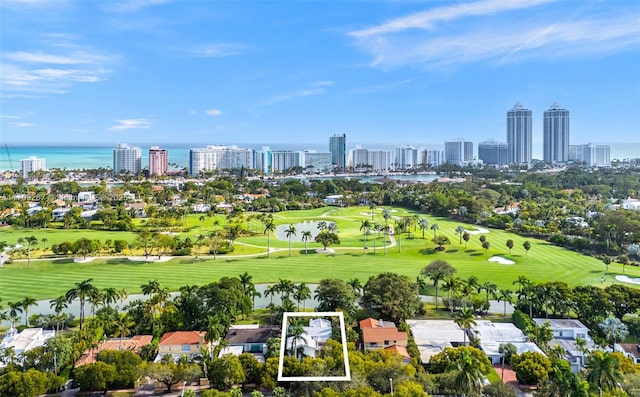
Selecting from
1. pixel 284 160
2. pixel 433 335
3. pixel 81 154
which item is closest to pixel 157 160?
pixel 284 160

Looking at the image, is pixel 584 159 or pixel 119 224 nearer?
pixel 119 224

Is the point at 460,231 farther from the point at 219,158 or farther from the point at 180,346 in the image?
the point at 219,158

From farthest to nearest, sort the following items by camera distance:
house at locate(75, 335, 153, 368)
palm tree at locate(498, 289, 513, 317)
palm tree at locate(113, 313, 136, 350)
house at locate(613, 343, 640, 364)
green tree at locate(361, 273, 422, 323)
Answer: palm tree at locate(498, 289, 513, 317)
green tree at locate(361, 273, 422, 323)
palm tree at locate(113, 313, 136, 350)
house at locate(613, 343, 640, 364)
house at locate(75, 335, 153, 368)

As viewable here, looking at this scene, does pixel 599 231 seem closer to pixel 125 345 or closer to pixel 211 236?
pixel 211 236

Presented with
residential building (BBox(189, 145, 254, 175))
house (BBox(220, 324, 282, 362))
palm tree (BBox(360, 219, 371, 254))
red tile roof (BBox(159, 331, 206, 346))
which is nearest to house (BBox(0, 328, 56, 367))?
red tile roof (BBox(159, 331, 206, 346))

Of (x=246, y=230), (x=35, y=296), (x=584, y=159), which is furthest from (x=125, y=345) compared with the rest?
(x=584, y=159)

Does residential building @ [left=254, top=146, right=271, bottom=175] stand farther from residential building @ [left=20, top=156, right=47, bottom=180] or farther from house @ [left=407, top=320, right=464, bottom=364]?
house @ [left=407, top=320, right=464, bottom=364]

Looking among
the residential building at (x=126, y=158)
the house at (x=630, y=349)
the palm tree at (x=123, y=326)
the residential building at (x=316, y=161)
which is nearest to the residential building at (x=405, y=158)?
the residential building at (x=316, y=161)
